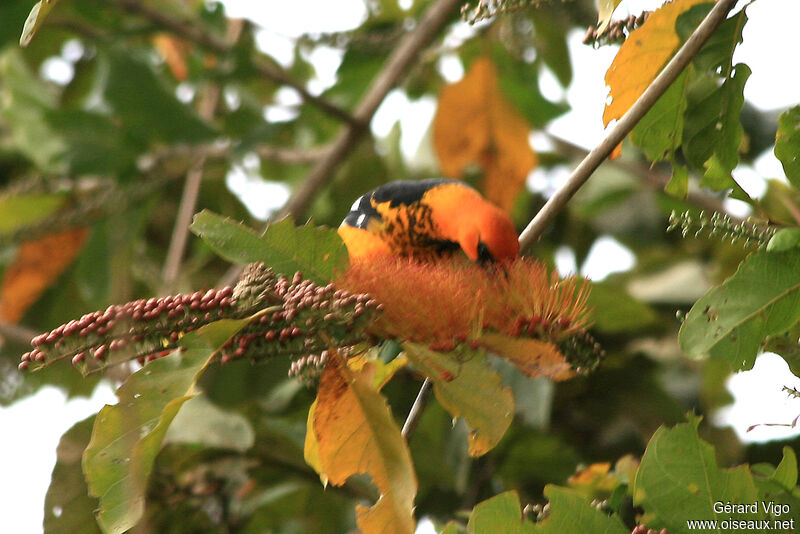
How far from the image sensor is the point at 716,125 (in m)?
1.74

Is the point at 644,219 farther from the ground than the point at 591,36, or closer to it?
closer to it

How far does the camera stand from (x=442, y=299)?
5.08 feet

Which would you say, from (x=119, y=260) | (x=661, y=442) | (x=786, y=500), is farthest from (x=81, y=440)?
(x=119, y=260)

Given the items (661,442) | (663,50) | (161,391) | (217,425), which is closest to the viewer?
(161,391)

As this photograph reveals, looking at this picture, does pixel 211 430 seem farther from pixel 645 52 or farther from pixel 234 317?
pixel 645 52

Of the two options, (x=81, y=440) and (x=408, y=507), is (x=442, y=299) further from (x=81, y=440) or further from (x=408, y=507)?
(x=81, y=440)

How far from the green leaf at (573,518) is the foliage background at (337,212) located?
1169 millimetres

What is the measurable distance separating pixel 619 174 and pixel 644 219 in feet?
0.73

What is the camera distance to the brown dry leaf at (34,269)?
407cm

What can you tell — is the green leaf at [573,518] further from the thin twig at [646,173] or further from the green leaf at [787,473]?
the thin twig at [646,173]

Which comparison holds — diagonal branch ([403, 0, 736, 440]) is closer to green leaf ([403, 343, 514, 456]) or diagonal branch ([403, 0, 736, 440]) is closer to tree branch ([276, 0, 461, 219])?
green leaf ([403, 343, 514, 456])

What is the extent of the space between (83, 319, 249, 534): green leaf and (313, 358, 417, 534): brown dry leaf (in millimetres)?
199

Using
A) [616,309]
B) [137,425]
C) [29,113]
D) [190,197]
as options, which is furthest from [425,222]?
[29,113]

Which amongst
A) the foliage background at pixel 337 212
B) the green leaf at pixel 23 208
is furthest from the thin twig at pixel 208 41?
the green leaf at pixel 23 208
